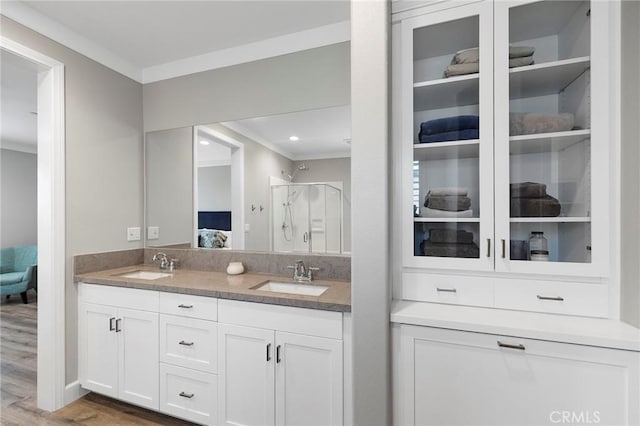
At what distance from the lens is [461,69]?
4.58 ft

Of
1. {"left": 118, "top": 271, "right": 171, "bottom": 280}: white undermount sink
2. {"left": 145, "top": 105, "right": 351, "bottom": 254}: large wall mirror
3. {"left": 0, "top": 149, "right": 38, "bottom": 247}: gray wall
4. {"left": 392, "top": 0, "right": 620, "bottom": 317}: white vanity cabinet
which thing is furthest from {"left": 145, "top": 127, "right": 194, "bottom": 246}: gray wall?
{"left": 0, "top": 149, "right": 38, "bottom": 247}: gray wall

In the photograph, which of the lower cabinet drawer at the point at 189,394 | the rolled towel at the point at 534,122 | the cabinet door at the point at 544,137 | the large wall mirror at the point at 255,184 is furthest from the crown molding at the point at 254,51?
the lower cabinet drawer at the point at 189,394

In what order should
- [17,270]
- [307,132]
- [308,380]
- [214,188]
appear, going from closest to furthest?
[308,380] → [307,132] → [214,188] → [17,270]

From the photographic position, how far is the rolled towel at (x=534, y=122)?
1.30m

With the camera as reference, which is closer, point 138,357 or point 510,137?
point 510,137

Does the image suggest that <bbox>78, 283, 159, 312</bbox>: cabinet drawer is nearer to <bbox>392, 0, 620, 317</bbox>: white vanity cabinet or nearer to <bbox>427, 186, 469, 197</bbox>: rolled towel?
<bbox>392, 0, 620, 317</bbox>: white vanity cabinet

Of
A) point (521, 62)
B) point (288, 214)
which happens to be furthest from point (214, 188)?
point (521, 62)

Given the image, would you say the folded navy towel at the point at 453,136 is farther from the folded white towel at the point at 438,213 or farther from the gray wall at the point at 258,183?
the gray wall at the point at 258,183

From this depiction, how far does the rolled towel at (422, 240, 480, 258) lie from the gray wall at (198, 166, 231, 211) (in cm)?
164

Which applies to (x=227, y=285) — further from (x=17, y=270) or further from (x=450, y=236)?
(x=17, y=270)

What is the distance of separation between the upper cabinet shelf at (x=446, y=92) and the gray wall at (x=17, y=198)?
6993 mm

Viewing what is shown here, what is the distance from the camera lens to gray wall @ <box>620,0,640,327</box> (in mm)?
1087

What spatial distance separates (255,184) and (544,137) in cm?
182

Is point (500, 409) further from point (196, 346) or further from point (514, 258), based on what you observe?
point (196, 346)
